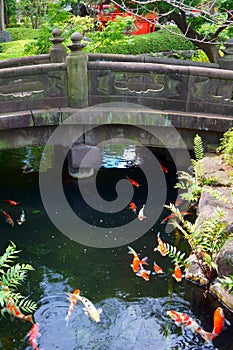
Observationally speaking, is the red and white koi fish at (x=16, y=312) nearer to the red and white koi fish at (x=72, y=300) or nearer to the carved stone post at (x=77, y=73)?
the red and white koi fish at (x=72, y=300)

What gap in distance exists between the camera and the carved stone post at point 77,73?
24.1ft

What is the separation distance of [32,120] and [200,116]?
3.06 meters

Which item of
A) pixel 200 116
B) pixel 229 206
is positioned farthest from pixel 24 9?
pixel 229 206

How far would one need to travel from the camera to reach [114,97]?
7.82m

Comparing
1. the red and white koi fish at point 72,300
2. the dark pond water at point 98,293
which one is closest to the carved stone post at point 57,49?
the dark pond water at point 98,293

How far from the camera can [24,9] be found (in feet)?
94.1

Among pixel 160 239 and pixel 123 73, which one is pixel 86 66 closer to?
pixel 123 73

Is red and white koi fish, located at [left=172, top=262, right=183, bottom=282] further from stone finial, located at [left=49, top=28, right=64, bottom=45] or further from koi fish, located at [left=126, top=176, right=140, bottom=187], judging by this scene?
stone finial, located at [left=49, top=28, right=64, bottom=45]

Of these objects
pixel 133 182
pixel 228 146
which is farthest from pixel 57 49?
pixel 228 146

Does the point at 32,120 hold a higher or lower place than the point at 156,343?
higher

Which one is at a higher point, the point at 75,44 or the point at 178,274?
the point at 75,44

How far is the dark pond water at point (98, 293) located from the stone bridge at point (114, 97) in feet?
5.44

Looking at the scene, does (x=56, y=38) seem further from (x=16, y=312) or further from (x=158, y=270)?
(x=16, y=312)

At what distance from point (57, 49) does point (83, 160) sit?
2.40 metres
